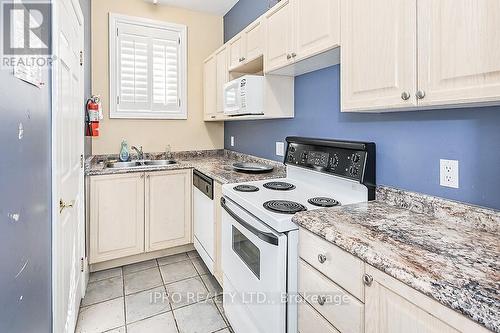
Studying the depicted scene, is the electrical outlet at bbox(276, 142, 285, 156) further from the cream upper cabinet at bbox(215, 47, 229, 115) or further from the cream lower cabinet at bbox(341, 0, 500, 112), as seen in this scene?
the cream lower cabinet at bbox(341, 0, 500, 112)

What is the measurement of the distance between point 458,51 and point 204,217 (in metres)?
2.11

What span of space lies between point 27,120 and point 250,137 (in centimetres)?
222

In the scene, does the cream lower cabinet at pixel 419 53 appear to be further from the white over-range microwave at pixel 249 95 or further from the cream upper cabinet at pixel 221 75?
the cream upper cabinet at pixel 221 75

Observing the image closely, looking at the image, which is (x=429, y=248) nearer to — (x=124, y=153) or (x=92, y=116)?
(x=92, y=116)

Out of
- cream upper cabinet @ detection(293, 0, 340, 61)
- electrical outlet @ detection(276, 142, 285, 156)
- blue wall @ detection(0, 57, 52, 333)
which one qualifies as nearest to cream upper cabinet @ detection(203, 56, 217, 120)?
electrical outlet @ detection(276, 142, 285, 156)

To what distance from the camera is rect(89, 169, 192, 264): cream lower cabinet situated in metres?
2.45

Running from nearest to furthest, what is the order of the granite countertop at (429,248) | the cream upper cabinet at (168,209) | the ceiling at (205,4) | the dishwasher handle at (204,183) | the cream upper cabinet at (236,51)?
the granite countertop at (429,248) → the dishwasher handle at (204,183) → the cream upper cabinet at (236,51) → the cream upper cabinet at (168,209) → the ceiling at (205,4)

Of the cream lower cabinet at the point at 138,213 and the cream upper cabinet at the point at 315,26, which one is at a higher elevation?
the cream upper cabinet at the point at 315,26

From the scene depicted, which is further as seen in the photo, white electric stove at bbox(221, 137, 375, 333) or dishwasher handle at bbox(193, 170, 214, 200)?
dishwasher handle at bbox(193, 170, 214, 200)

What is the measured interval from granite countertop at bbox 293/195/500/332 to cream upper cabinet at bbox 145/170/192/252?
1.81 metres

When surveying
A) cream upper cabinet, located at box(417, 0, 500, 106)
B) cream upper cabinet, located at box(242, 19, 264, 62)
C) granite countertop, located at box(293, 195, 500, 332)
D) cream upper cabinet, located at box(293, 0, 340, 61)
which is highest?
cream upper cabinet, located at box(242, 19, 264, 62)

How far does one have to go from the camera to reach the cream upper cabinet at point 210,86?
10.0 feet

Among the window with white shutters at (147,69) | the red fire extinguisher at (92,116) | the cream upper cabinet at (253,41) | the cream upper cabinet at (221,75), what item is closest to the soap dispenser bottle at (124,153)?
the window with white shutters at (147,69)

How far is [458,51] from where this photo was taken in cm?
88
